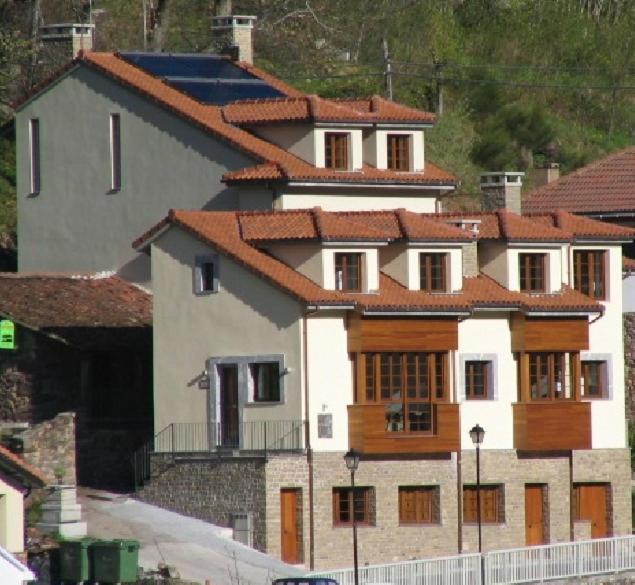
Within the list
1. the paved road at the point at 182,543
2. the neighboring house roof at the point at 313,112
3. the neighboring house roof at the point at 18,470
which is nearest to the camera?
the neighboring house roof at the point at 18,470

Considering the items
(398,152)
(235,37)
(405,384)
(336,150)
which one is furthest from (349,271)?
(235,37)

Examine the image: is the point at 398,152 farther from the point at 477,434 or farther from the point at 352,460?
the point at 352,460

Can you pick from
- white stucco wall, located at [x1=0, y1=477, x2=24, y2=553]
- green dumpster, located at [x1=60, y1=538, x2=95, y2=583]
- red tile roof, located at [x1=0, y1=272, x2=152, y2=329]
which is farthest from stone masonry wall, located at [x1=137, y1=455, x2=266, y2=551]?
white stucco wall, located at [x1=0, y1=477, x2=24, y2=553]

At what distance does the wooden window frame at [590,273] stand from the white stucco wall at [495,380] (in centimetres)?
354

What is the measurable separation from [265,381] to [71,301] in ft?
25.5

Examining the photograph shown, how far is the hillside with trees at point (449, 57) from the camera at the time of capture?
98.0 metres

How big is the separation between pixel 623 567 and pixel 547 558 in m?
2.65

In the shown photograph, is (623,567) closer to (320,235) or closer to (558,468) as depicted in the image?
(558,468)

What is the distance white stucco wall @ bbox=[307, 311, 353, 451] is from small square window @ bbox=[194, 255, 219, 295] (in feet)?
8.78

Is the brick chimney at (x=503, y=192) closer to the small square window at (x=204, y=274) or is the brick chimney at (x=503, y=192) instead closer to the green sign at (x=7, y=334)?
the small square window at (x=204, y=274)

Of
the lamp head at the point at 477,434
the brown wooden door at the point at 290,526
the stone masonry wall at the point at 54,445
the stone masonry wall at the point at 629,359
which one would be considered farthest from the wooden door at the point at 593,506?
the stone masonry wall at the point at 54,445

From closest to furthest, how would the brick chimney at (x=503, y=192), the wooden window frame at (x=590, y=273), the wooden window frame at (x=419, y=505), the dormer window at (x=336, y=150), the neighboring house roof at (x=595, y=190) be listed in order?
the wooden window frame at (x=419, y=505), the dormer window at (x=336, y=150), the wooden window frame at (x=590, y=273), the brick chimney at (x=503, y=192), the neighboring house roof at (x=595, y=190)

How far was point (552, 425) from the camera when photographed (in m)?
72.9

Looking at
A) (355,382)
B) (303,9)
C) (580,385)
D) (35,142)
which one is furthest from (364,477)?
(303,9)
